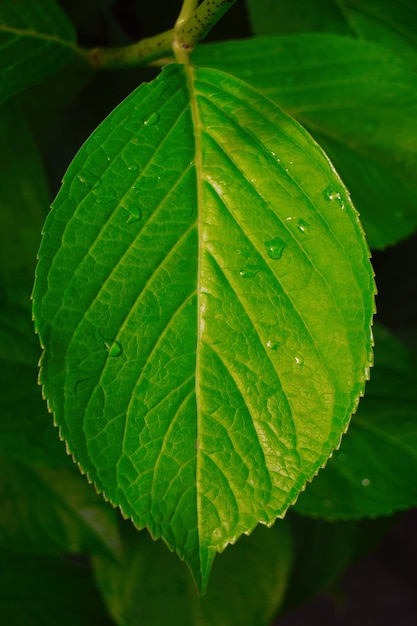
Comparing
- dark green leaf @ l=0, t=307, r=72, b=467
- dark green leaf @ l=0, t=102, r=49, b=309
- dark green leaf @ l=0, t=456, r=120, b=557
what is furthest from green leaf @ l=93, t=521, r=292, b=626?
dark green leaf @ l=0, t=102, r=49, b=309

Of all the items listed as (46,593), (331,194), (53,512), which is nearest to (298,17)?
(331,194)

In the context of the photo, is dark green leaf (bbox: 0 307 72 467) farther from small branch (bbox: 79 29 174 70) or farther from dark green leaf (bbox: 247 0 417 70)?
dark green leaf (bbox: 247 0 417 70)

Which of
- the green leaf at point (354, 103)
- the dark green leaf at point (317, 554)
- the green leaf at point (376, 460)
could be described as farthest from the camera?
the dark green leaf at point (317, 554)

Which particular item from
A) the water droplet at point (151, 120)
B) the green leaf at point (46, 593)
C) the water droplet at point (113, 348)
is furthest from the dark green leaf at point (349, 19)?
the green leaf at point (46, 593)

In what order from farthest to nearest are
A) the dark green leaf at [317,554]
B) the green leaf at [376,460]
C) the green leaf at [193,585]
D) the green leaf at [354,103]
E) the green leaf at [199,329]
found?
the dark green leaf at [317,554] → the green leaf at [193,585] → the green leaf at [376,460] → the green leaf at [354,103] → the green leaf at [199,329]

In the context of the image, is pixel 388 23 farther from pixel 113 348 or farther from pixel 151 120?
pixel 113 348

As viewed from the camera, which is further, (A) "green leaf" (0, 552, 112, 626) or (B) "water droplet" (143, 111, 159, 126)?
(A) "green leaf" (0, 552, 112, 626)

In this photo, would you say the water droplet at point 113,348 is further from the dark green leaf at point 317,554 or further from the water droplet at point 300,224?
the dark green leaf at point 317,554
